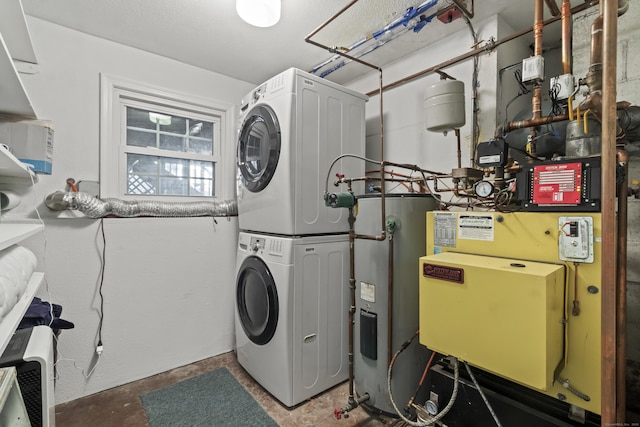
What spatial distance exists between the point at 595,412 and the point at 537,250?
0.55m

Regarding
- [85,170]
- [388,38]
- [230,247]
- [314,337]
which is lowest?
[314,337]

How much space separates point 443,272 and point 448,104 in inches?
45.4

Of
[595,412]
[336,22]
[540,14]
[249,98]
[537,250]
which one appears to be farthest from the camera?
[249,98]

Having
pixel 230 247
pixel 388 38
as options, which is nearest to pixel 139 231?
pixel 230 247

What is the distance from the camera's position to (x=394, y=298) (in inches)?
64.9

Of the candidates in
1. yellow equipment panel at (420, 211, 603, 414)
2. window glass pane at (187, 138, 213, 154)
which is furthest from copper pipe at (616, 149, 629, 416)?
window glass pane at (187, 138, 213, 154)

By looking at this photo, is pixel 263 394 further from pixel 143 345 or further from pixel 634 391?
pixel 634 391

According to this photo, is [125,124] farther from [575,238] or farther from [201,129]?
[575,238]

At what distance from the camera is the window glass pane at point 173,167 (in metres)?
2.45

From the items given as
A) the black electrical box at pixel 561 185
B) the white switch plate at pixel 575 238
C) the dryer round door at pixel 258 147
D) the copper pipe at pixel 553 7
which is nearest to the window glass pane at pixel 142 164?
the dryer round door at pixel 258 147

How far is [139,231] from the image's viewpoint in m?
2.21

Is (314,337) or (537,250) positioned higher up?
(537,250)

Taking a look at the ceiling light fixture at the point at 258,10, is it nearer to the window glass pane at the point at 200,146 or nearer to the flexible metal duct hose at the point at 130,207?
the window glass pane at the point at 200,146

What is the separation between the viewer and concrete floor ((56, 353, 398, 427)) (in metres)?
1.73
